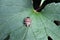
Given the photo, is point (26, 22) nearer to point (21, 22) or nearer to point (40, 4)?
point (21, 22)

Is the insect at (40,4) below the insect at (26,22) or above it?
above

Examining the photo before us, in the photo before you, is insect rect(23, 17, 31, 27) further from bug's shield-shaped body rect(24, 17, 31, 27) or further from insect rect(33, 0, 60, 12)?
insect rect(33, 0, 60, 12)

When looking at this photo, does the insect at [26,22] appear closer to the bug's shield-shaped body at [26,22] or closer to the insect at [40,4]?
the bug's shield-shaped body at [26,22]

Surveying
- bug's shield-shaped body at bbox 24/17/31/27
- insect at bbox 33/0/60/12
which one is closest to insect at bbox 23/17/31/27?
bug's shield-shaped body at bbox 24/17/31/27

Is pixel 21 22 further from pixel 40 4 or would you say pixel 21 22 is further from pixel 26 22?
pixel 40 4

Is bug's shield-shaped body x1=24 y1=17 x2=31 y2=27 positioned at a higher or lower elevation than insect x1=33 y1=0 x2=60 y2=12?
lower

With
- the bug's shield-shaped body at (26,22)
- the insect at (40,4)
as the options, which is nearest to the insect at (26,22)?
the bug's shield-shaped body at (26,22)

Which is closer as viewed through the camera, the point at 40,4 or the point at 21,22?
the point at 21,22

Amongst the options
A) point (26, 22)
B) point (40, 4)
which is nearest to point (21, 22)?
point (26, 22)
